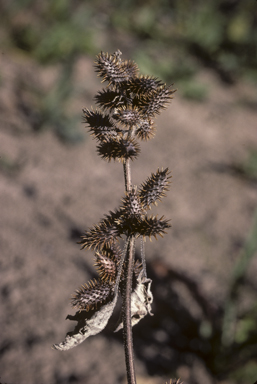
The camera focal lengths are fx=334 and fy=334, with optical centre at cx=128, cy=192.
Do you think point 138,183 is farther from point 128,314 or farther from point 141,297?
point 128,314

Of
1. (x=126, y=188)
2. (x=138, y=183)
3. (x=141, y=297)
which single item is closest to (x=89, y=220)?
(x=138, y=183)

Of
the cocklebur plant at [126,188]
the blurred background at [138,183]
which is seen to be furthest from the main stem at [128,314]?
the blurred background at [138,183]

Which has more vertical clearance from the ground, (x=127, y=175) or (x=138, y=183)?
(x=138, y=183)

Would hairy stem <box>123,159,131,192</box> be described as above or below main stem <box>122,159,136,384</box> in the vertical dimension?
above

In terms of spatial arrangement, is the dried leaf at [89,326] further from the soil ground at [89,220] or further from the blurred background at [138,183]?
the soil ground at [89,220]

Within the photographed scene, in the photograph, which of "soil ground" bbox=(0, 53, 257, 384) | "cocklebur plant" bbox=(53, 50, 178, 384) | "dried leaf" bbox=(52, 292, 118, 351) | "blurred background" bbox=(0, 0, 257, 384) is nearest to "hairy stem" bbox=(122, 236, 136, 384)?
"cocklebur plant" bbox=(53, 50, 178, 384)

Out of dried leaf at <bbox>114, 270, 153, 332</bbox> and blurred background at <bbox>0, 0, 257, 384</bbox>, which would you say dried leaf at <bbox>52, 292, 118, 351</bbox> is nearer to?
dried leaf at <bbox>114, 270, 153, 332</bbox>
